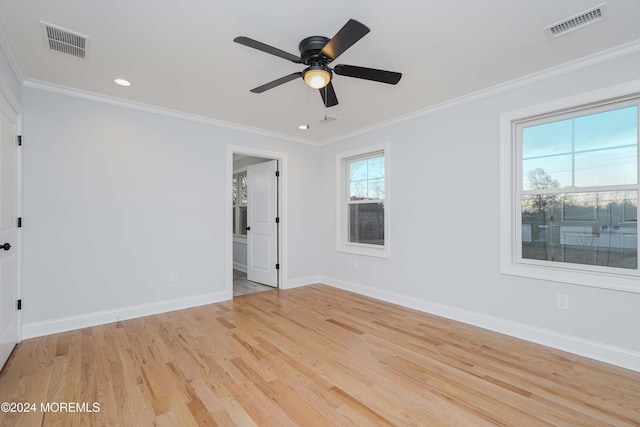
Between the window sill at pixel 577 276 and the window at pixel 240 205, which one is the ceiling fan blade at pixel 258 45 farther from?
the window at pixel 240 205

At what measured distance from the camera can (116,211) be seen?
349 centimetres

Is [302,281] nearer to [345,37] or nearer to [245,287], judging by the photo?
[245,287]

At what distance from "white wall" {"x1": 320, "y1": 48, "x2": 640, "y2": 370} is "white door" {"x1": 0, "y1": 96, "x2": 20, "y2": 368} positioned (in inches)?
151

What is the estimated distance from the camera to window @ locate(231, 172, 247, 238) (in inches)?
260

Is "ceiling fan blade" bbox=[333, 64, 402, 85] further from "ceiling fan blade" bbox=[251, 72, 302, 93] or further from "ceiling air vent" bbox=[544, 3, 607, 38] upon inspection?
"ceiling air vent" bbox=[544, 3, 607, 38]

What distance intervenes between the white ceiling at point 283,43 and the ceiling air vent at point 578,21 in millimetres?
42

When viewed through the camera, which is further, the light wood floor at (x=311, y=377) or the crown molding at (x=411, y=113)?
the crown molding at (x=411, y=113)

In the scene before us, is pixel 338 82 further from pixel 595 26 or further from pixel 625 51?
pixel 625 51

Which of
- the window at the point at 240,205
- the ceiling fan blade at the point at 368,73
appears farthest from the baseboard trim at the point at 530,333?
the window at the point at 240,205

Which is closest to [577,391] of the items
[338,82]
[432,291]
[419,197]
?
[432,291]

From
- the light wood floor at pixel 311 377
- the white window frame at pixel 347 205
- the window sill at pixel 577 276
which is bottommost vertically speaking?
the light wood floor at pixel 311 377

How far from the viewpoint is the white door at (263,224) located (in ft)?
16.6

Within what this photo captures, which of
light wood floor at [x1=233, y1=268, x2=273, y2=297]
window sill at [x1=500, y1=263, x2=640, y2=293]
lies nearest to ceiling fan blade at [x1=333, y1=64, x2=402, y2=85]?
window sill at [x1=500, y1=263, x2=640, y2=293]

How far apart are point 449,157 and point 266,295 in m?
3.17
